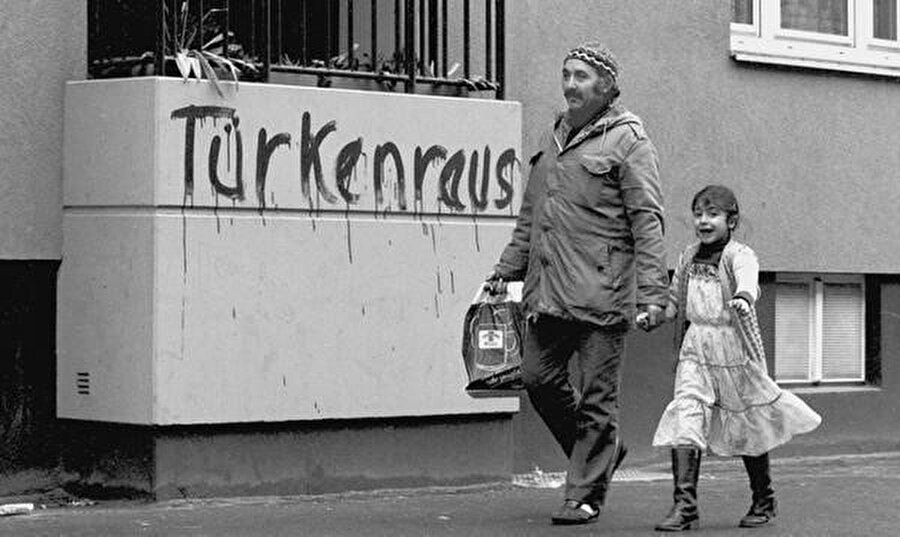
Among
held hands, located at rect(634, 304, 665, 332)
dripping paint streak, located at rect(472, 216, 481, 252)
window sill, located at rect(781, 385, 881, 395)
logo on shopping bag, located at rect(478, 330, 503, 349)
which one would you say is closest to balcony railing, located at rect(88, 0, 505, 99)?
dripping paint streak, located at rect(472, 216, 481, 252)

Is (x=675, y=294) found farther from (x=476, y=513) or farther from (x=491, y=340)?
(x=476, y=513)

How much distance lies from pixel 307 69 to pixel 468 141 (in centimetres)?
96

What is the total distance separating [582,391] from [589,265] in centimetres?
53

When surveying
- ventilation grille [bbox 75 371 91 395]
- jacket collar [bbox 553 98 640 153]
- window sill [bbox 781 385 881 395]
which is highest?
jacket collar [bbox 553 98 640 153]

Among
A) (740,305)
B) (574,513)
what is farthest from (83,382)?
(740,305)

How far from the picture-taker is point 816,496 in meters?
10.5

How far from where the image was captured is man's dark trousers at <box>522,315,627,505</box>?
893 cm

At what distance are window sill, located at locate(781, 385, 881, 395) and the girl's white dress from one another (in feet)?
13.2

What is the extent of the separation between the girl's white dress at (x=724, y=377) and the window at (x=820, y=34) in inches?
149

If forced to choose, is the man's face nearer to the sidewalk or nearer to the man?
the man

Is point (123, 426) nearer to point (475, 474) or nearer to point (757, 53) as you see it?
point (475, 474)

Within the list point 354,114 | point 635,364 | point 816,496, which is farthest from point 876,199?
point 354,114

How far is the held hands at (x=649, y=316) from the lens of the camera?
870cm

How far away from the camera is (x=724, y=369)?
9133 mm
